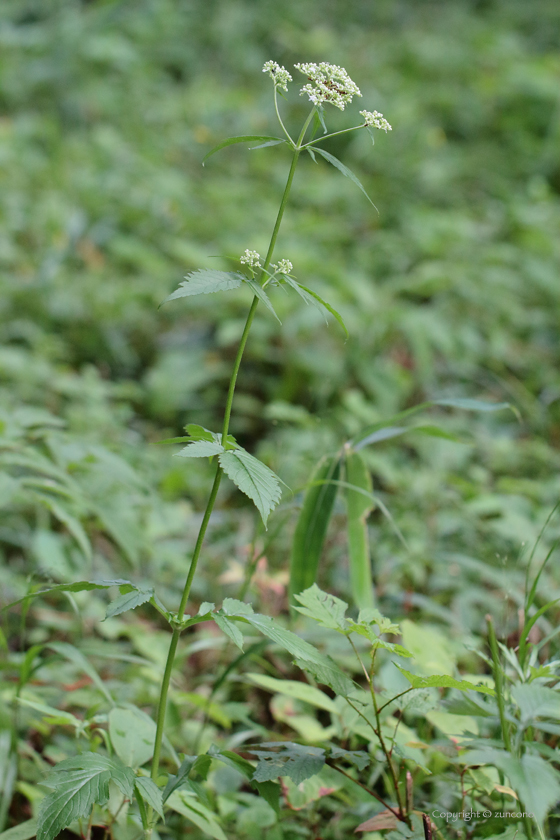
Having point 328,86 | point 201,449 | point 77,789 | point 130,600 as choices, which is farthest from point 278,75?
point 77,789

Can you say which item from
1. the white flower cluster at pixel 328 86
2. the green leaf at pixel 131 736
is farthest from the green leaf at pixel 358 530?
the white flower cluster at pixel 328 86

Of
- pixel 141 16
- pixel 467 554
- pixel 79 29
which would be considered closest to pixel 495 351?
pixel 467 554

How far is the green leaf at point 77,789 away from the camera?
0.69 meters

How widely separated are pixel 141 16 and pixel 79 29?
48.2 inches

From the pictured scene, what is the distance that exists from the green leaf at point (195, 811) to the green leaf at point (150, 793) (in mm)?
114

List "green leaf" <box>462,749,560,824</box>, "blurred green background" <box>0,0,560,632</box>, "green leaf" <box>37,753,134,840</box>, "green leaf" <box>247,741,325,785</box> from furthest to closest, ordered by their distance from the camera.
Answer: "blurred green background" <box>0,0,560,632</box> < "green leaf" <box>247,741,325,785</box> < "green leaf" <box>37,753,134,840</box> < "green leaf" <box>462,749,560,824</box>

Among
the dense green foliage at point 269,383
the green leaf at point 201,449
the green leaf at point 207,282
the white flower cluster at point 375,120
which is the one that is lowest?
the dense green foliage at point 269,383

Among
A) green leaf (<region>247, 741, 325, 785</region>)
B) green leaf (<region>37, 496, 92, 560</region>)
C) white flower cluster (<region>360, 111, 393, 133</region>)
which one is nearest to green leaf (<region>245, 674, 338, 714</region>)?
green leaf (<region>247, 741, 325, 785</region>)

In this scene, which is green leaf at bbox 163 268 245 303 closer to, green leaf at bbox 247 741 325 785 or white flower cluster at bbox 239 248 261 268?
white flower cluster at bbox 239 248 261 268

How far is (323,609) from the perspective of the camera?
2.84 feet

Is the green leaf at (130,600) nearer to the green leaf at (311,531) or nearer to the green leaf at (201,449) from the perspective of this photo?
the green leaf at (201,449)

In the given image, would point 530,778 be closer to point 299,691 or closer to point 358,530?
point 299,691

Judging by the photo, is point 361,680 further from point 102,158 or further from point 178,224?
point 102,158

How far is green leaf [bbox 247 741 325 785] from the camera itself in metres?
0.80
